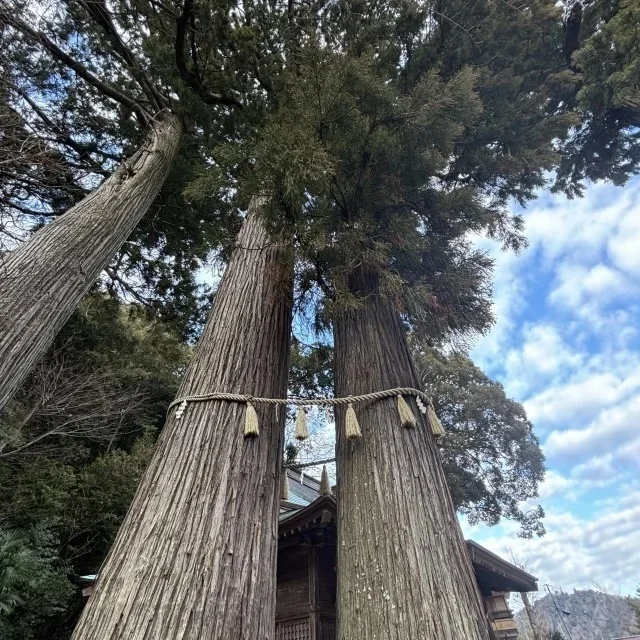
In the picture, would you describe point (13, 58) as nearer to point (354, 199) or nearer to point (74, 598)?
point (354, 199)

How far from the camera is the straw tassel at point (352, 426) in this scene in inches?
99.3

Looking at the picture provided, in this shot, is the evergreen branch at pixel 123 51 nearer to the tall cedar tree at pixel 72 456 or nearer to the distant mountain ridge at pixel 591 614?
the tall cedar tree at pixel 72 456

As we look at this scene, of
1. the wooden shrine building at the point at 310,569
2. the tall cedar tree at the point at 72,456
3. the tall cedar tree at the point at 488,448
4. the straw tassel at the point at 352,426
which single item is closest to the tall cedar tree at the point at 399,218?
the straw tassel at the point at 352,426

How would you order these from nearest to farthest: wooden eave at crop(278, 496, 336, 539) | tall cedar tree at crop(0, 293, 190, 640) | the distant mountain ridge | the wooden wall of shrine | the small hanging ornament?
the small hanging ornament < wooden eave at crop(278, 496, 336, 539) < the wooden wall of shrine < tall cedar tree at crop(0, 293, 190, 640) < the distant mountain ridge

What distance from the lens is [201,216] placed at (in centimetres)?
522

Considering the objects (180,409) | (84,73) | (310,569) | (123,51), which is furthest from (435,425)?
(123,51)

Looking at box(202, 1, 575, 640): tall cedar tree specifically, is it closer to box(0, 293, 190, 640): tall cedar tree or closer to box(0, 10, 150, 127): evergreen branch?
box(0, 10, 150, 127): evergreen branch

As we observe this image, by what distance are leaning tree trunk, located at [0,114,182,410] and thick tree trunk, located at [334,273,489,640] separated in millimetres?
1892

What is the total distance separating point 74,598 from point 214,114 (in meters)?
7.66

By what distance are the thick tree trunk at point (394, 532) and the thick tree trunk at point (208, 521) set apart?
0.42 m

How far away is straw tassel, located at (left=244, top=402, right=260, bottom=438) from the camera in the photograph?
93.1 inches

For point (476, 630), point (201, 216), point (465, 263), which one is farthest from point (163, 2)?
point (476, 630)

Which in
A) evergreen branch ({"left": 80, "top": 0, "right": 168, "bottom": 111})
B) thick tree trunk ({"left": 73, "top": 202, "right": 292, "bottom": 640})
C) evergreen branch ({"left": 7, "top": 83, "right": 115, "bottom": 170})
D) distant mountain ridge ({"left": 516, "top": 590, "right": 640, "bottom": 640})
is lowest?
thick tree trunk ({"left": 73, "top": 202, "right": 292, "bottom": 640})

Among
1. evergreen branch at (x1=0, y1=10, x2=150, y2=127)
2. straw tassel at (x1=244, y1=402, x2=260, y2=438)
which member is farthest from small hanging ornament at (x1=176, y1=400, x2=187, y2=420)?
evergreen branch at (x1=0, y1=10, x2=150, y2=127)
